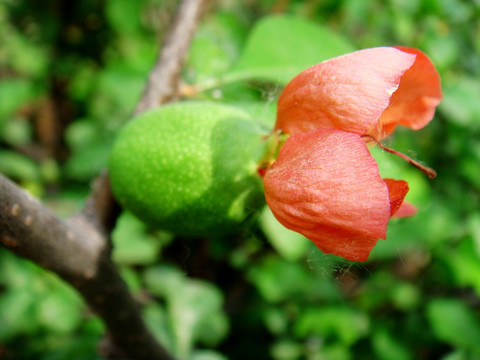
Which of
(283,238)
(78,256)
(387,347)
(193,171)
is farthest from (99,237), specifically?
(387,347)

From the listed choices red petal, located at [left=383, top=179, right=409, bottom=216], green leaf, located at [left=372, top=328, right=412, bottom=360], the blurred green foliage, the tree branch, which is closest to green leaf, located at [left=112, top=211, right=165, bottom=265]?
the blurred green foliage

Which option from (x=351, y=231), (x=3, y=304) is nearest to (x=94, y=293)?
(x=351, y=231)

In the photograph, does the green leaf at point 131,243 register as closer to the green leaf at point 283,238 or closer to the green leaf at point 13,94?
the green leaf at point 283,238

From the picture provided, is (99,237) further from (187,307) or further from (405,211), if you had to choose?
(187,307)

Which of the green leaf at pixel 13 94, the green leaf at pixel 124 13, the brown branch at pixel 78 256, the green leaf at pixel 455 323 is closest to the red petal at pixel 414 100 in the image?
the brown branch at pixel 78 256

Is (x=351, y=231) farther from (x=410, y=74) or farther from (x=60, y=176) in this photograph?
(x=60, y=176)
